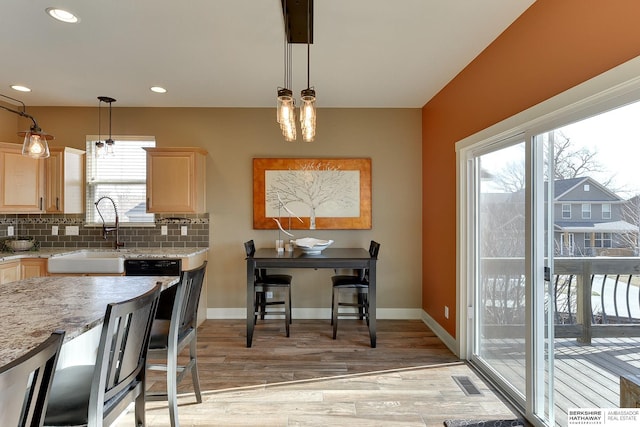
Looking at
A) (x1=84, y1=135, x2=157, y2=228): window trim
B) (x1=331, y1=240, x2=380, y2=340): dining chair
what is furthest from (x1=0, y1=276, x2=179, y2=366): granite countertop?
(x1=84, y1=135, x2=157, y2=228): window trim

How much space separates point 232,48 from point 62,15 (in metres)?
1.12

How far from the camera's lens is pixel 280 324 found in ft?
13.1

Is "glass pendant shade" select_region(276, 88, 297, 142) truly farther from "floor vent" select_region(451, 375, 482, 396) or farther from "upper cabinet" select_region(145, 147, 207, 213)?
"floor vent" select_region(451, 375, 482, 396)

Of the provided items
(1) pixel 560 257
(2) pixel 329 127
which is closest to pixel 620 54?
(1) pixel 560 257

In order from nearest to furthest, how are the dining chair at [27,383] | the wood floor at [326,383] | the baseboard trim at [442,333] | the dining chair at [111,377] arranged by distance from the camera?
the dining chair at [27,383]
the dining chair at [111,377]
the wood floor at [326,383]
the baseboard trim at [442,333]

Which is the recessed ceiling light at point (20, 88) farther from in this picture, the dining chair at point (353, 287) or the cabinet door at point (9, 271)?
the dining chair at point (353, 287)

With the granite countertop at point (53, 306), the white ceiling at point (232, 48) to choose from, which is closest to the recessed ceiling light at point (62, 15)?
the white ceiling at point (232, 48)

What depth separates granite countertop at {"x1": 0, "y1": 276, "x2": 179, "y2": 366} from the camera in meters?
1.21

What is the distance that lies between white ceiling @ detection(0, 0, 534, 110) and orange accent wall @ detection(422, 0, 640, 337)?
20cm

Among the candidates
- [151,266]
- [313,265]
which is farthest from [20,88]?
[313,265]

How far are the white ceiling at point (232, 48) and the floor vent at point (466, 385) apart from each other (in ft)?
8.83

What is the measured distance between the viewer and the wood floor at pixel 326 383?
2.21 metres

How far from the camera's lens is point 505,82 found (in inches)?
93.0

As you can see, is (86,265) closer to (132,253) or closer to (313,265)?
(132,253)
